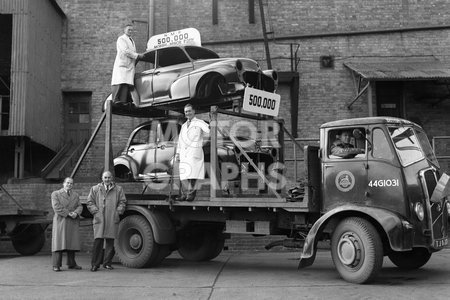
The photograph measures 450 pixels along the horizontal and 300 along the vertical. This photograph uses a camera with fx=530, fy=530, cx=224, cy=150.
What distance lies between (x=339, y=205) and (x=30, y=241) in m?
7.34

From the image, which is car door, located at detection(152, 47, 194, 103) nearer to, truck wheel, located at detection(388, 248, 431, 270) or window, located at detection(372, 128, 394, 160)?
window, located at detection(372, 128, 394, 160)

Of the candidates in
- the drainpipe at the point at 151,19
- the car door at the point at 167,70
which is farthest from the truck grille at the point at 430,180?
the drainpipe at the point at 151,19

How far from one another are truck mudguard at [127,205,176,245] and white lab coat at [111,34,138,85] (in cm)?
237

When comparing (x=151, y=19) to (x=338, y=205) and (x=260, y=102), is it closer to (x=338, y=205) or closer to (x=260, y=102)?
(x=260, y=102)

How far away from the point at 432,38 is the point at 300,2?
4.01 meters

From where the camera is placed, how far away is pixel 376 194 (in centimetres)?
713

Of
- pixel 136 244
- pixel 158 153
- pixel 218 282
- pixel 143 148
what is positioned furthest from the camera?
pixel 143 148

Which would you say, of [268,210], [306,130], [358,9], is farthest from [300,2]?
[268,210]

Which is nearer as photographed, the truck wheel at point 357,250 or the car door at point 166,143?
the truck wheel at point 357,250

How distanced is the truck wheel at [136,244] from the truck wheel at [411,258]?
3.83 metres

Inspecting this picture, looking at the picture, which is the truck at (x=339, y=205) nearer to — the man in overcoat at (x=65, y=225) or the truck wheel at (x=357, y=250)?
the truck wheel at (x=357, y=250)

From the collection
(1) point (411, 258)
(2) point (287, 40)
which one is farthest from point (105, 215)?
(2) point (287, 40)

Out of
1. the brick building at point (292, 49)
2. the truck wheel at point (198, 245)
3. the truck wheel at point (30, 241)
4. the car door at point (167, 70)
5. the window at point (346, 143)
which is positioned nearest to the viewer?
the window at point (346, 143)

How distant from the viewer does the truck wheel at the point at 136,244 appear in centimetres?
877
